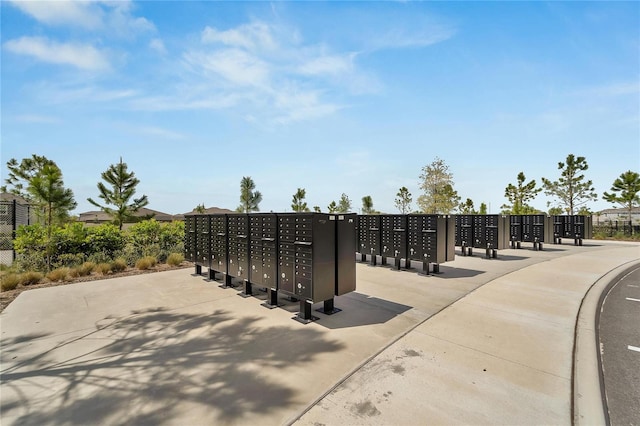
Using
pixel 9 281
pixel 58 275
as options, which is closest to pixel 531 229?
pixel 58 275

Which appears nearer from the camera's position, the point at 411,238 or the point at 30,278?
the point at 30,278

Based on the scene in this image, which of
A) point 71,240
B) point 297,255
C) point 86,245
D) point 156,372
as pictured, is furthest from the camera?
point 86,245

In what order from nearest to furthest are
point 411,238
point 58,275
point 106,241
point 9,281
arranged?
point 9,281 < point 58,275 < point 411,238 < point 106,241

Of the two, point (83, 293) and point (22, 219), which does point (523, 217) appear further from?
point (22, 219)

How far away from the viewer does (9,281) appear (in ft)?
21.0

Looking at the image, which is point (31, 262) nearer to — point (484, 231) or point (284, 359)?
point (284, 359)

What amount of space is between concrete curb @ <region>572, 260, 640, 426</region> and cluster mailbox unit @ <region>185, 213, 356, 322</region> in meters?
2.92

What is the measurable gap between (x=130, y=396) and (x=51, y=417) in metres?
0.53

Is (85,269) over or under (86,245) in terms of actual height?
under

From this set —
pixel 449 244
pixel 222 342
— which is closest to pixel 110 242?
pixel 222 342

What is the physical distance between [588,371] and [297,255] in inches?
145

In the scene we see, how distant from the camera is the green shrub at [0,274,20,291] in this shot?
632cm

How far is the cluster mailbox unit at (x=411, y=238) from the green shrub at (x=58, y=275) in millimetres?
8313

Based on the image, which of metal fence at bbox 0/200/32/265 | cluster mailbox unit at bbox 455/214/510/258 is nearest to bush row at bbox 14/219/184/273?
metal fence at bbox 0/200/32/265
